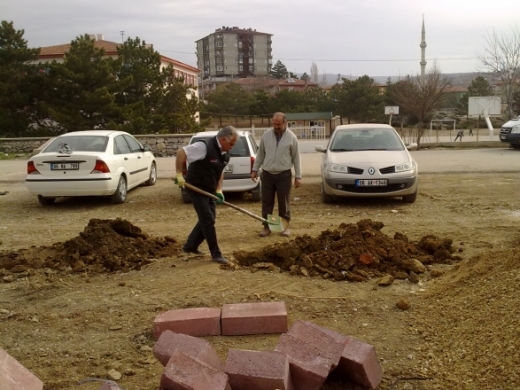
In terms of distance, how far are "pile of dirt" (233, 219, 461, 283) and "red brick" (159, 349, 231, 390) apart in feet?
8.96

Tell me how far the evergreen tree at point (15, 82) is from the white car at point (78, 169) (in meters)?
26.2

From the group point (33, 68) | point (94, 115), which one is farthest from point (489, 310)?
point (33, 68)

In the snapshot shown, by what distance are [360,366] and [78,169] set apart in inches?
329

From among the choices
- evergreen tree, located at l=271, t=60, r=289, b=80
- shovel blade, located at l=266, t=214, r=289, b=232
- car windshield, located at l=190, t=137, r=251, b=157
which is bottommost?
shovel blade, located at l=266, t=214, r=289, b=232

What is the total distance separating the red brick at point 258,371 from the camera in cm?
322

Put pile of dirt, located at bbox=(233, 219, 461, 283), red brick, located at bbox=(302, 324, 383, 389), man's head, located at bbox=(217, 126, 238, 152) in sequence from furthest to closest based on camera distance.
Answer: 1. man's head, located at bbox=(217, 126, 238, 152)
2. pile of dirt, located at bbox=(233, 219, 461, 283)
3. red brick, located at bbox=(302, 324, 383, 389)

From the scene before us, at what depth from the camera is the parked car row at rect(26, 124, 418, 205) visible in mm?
10117

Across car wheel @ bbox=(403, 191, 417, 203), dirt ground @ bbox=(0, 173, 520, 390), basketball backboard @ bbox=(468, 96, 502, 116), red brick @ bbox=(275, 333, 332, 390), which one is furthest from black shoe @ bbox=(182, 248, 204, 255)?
basketball backboard @ bbox=(468, 96, 502, 116)

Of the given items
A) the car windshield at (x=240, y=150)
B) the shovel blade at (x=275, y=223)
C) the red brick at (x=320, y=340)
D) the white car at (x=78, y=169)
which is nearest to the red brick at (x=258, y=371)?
the red brick at (x=320, y=340)

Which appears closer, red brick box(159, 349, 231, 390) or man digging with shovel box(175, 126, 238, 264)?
red brick box(159, 349, 231, 390)

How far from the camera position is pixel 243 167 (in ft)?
35.6

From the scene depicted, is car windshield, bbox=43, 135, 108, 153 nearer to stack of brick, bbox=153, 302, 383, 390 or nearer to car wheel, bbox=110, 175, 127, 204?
car wheel, bbox=110, 175, 127, 204

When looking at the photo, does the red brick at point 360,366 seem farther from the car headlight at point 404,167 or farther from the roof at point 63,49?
the roof at point 63,49

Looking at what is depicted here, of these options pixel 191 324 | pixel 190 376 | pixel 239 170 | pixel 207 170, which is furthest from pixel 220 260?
pixel 239 170
